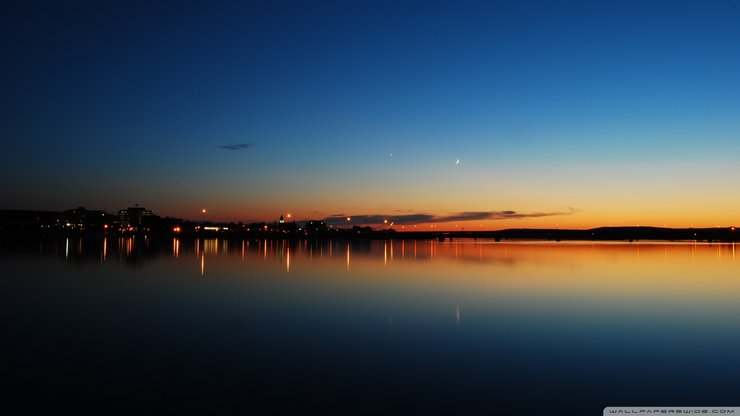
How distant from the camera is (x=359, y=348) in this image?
15641 mm

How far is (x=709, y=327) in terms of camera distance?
65.5ft

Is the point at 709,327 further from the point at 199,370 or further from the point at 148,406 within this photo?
the point at 148,406

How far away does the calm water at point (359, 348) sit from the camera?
1088 centimetres

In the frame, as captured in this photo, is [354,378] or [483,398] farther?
[354,378]

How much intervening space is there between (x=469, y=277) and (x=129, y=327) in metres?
26.8

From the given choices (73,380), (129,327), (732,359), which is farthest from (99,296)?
(732,359)

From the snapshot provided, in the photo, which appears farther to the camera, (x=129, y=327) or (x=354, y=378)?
(x=129, y=327)

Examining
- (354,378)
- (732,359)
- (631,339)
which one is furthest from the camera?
(631,339)

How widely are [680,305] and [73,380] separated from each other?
2533 cm

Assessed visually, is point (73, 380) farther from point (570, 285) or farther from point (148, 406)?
point (570, 285)

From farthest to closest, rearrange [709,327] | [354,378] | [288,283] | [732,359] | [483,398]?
[288,283], [709,327], [732,359], [354,378], [483,398]

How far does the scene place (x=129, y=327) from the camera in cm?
1784

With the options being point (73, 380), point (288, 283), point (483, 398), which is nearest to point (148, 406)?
point (73, 380)

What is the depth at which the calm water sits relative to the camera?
10883 mm
